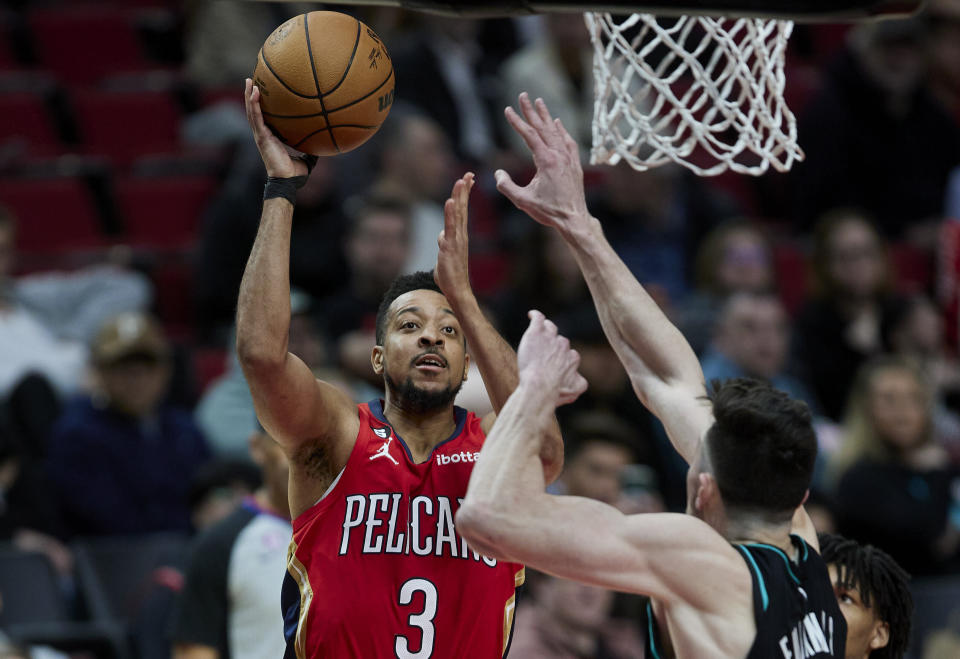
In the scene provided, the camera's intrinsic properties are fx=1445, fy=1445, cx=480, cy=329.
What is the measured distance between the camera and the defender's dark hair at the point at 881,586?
411 cm

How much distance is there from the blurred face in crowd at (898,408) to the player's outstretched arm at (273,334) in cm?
408

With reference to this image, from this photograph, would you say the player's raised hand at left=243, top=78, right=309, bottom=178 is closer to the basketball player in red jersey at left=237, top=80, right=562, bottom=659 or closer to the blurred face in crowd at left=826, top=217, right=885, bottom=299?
the basketball player in red jersey at left=237, top=80, right=562, bottom=659

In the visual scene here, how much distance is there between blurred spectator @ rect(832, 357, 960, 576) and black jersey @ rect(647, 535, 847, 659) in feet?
11.2

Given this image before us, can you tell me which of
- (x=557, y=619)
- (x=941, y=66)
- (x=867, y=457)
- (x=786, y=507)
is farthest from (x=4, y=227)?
(x=941, y=66)

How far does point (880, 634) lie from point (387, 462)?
4.90ft

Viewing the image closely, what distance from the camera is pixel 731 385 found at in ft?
12.7

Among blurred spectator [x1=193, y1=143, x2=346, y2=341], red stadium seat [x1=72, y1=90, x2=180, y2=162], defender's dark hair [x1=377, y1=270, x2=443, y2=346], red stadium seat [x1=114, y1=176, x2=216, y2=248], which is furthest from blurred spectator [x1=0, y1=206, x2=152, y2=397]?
defender's dark hair [x1=377, y1=270, x2=443, y2=346]

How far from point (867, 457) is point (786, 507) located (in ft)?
12.4

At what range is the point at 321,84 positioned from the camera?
12.8ft

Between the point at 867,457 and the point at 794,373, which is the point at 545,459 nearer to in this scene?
the point at 867,457

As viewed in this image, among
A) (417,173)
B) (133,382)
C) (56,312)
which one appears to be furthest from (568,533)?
(56,312)

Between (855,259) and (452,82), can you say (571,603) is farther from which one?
(452,82)

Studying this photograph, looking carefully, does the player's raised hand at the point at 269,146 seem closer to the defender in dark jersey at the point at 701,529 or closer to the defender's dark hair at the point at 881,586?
the defender in dark jersey at the point at 701,529

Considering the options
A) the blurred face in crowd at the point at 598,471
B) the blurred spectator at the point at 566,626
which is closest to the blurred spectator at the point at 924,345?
the blurred face in crowd at the point at 598,471
